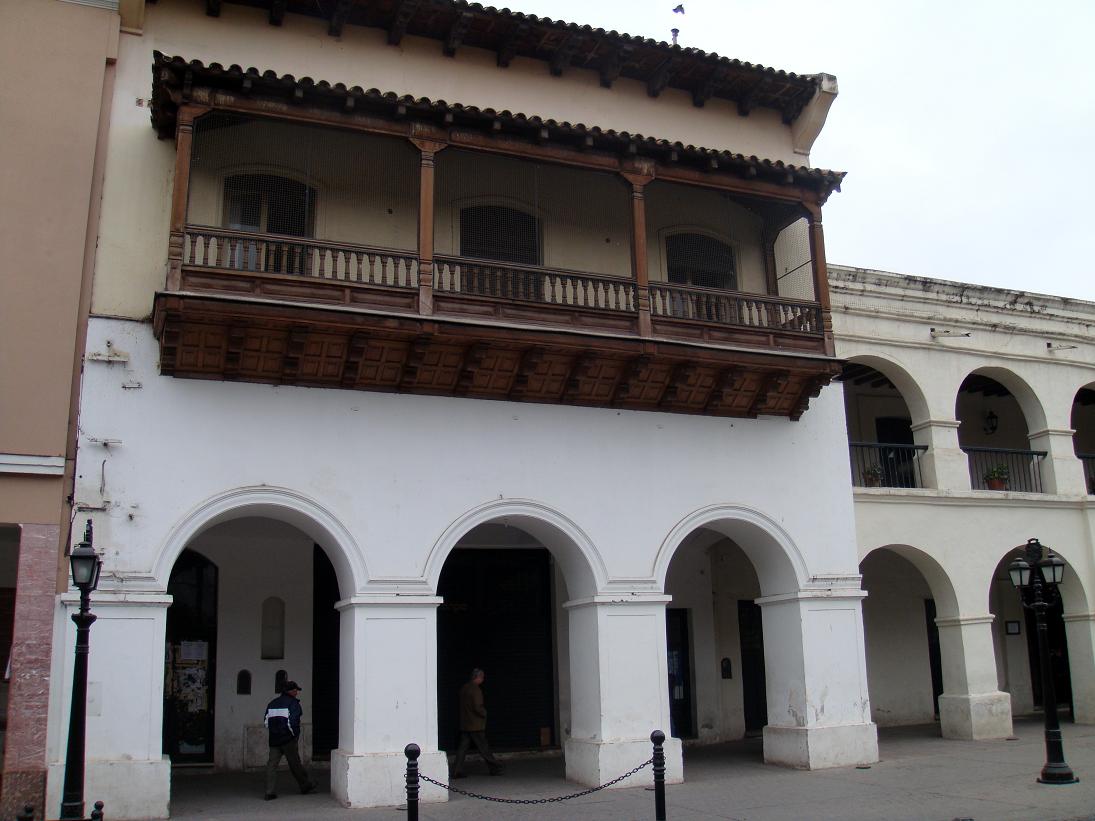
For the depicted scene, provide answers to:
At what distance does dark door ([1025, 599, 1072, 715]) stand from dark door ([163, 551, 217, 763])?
15.6 metres

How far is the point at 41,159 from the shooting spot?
1213 centimetres

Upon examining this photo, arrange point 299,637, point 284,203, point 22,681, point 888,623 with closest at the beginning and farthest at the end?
1. point 22,681
2. point 284,203
3. point 299,637
4. point 888,623

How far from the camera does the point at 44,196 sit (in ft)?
39.5

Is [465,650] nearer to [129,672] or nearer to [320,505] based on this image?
[320,505]

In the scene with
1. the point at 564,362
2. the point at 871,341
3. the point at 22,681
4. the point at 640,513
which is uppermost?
the point at 871,341

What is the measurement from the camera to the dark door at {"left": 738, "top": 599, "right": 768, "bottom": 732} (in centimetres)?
1848

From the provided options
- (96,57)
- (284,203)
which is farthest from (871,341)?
(96,57)

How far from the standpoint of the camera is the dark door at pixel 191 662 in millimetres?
14789

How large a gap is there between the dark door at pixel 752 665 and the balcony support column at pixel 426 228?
9.03 meters

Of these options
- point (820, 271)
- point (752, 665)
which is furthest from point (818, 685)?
point (820, 271)

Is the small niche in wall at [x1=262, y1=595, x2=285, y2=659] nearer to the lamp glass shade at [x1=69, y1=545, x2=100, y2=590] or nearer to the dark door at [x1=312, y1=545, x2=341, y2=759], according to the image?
the dark door at [x1=312, y1=545, x2=341, y2=759]

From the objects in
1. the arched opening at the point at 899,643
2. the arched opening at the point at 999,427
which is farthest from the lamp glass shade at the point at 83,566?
the arched opening at the point at 999,427

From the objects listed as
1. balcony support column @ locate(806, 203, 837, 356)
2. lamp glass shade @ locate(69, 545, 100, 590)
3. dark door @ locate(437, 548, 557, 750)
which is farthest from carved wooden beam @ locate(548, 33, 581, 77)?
lamp glass shade @ locate(69, 545, 100, 590)

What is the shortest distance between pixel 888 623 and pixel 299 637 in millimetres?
11051
